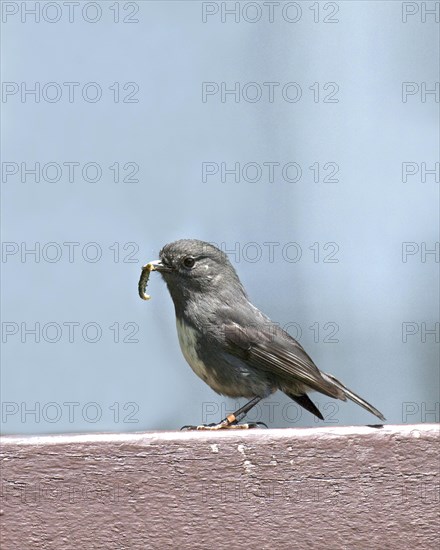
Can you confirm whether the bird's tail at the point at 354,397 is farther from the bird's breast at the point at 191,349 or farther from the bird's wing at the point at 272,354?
the bird's breast at the point at 191,349

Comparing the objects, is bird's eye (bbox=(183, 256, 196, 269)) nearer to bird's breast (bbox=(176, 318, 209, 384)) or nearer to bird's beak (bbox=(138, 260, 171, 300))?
bird's beak (bbox=(138, 260, 171, 300))

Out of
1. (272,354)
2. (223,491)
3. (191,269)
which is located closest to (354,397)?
(272,354)

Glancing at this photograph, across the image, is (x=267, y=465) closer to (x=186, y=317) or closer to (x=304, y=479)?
(x=304, y=479)

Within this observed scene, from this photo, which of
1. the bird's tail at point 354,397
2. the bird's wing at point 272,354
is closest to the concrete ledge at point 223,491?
the bird's tail at point 354,397

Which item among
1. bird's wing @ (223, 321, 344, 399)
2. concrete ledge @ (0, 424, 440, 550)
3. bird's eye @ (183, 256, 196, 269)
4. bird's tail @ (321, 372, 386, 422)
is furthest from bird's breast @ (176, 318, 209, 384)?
concrete ledge @ (0, 424, 440, 550)

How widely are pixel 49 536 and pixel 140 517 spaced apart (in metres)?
0.12

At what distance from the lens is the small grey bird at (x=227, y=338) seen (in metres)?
3.06

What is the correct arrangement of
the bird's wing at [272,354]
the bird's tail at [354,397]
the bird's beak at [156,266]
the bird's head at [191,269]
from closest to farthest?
the bird's tail at [354,397], the bird's wing at [272,354], the bird's beak at [156,266], the bird's head at [191,269]

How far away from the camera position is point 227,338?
10.2ft

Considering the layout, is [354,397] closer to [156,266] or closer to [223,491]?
[156,266]

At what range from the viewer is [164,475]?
134 cm

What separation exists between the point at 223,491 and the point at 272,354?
1802mm

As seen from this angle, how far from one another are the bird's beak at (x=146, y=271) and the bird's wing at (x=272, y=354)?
0.29 meters

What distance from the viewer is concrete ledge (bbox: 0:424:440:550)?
4.30 feet
